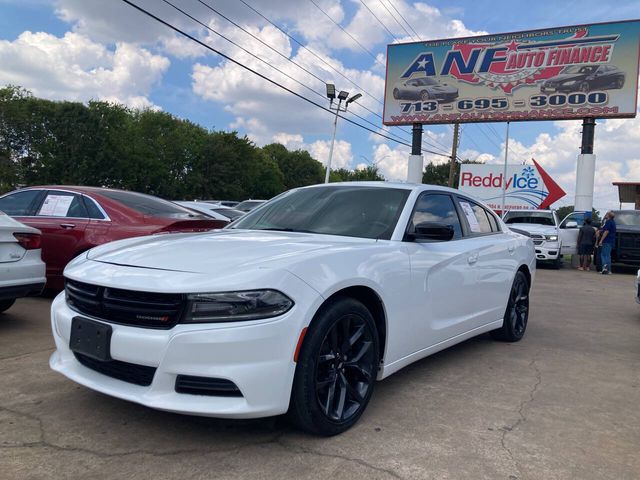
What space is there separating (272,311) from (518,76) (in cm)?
2129

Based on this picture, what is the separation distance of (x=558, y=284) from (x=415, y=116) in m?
13.4

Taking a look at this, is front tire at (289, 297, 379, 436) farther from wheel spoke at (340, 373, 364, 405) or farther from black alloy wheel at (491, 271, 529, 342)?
black alloy wheel at (491, 271, 529, 342)

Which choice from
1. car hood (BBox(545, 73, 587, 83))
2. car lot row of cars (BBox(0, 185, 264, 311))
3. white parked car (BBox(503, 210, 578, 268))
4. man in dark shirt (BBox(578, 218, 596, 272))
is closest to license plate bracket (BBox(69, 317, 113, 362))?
car lot row of cars (BBox(0, 185, 264, 311))

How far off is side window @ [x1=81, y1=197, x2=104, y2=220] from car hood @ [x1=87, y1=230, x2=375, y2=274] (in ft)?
9.76

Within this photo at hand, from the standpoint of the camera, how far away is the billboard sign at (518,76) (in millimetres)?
19109

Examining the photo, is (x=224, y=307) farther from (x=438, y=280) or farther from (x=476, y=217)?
(x=476, y=217)

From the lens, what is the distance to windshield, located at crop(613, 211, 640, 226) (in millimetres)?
14891

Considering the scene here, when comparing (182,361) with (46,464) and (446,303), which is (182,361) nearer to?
(46,464)

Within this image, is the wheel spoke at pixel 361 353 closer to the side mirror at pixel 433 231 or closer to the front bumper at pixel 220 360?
the front bumper at pixel 220 360

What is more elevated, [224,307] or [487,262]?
[487,262]

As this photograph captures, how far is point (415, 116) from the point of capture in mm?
23281

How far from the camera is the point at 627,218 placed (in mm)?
15078

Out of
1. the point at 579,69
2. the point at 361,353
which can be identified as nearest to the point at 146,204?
the point at 361,353

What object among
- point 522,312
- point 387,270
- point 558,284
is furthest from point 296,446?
point 558,284
